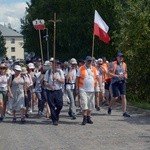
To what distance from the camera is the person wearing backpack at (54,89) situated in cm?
1454

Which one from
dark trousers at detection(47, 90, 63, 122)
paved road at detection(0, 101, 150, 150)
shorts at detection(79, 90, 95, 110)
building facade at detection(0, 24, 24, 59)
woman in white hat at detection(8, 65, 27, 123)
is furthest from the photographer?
building facade at detection(0, 24, 24, 59)

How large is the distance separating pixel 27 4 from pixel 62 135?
6880 centimetres

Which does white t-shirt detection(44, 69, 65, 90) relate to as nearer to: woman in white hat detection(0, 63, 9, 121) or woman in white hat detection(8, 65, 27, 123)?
woman in white hat detection(8, 65, 27, 123)

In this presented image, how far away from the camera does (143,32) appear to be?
2022cm

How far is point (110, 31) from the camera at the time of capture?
46.3 m

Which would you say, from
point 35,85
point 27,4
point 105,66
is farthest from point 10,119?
point 27,4

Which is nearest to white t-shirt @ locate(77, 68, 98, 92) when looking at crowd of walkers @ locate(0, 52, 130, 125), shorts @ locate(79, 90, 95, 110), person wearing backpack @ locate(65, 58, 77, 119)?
crowd of walkers @ locate(0, 52, 130, 125)

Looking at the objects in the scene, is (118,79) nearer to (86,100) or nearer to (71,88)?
(71,88)

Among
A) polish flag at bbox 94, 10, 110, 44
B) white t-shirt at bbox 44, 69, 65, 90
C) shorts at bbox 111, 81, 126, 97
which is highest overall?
polish flag at bbox 94, 10, 110, 44

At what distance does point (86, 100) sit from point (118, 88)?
6.50 ft

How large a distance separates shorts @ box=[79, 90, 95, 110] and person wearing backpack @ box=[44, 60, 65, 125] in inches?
25.7

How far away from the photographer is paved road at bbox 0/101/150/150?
10.8 m

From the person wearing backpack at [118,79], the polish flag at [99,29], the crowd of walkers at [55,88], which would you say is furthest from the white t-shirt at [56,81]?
the polish flag at [99,29]

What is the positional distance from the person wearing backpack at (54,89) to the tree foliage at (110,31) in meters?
6.50
